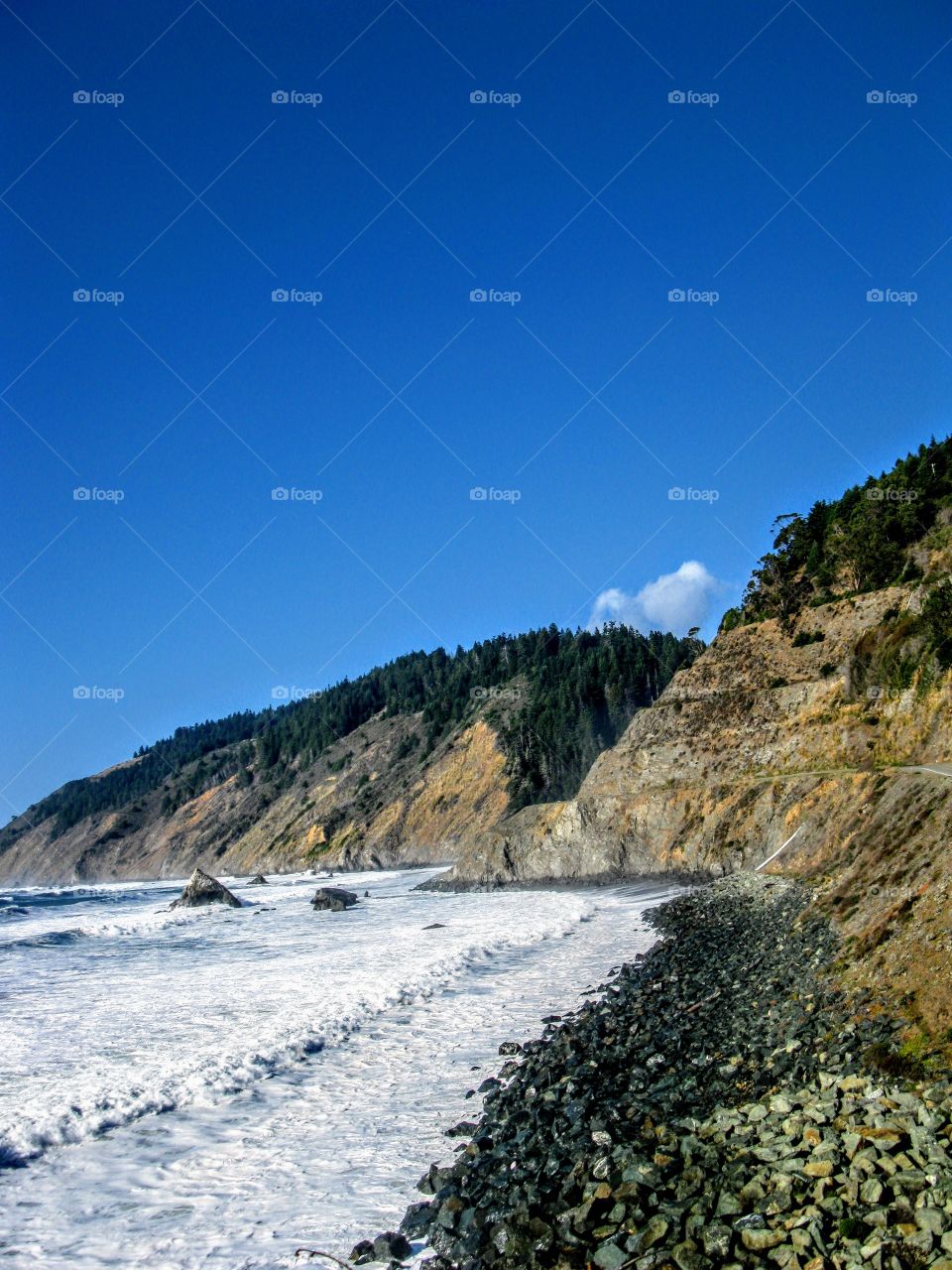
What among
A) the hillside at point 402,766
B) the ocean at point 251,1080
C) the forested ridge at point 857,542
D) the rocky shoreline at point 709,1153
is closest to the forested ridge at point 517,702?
the hillside at point 402,766

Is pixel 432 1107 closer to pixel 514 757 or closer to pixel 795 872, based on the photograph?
pixel 795 872

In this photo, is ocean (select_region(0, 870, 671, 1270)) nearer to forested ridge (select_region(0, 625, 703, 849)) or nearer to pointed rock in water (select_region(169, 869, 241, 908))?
pointed rock in water (select_region(169, 869, 241, 908))

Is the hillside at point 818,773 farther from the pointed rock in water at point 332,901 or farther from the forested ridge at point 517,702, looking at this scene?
the forested ridge at point 517,702

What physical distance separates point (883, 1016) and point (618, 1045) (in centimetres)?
428

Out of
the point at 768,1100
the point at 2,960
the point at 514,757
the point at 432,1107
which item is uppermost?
the point at 514,757

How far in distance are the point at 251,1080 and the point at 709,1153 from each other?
30.0ft

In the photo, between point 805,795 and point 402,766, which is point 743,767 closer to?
point 805,795

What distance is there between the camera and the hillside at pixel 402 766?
10350cm

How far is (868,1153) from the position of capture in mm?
7441

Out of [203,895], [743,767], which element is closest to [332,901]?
[203,895]

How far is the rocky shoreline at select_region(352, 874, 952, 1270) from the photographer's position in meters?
6.87

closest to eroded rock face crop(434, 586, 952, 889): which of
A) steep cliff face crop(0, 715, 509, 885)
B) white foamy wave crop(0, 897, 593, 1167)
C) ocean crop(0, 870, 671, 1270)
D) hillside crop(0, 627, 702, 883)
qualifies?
ocean crop(0, 870, 671, 1270)

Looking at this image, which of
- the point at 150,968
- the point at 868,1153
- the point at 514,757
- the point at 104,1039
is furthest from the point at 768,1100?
the point at 514,757

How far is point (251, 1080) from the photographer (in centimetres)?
1460
